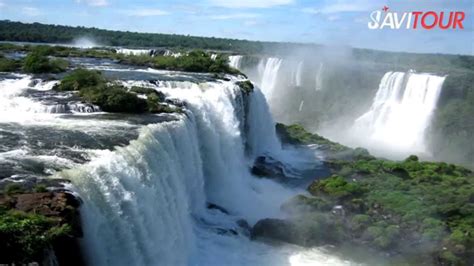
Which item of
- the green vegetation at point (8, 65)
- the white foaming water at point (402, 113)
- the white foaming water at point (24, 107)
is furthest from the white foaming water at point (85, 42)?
the white foaming water at point (24, 107)

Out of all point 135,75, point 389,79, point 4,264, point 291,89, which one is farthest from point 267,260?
point 291,89

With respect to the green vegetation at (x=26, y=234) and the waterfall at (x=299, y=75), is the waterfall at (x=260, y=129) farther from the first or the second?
the waterfall at (x=299, y=75)

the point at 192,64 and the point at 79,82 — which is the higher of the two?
the point at 192,64

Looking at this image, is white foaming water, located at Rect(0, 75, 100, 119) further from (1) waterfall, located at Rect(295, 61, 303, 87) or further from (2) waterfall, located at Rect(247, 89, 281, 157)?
(1) waterfall, located at Rect(295, 61, 303, 87)

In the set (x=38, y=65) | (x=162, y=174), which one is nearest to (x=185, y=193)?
(x=162, y=174)

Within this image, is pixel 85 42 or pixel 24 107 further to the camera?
pixel 85 42

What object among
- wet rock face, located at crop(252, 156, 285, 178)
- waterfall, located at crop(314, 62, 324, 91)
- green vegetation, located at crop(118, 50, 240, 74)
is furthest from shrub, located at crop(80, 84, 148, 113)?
waterfall, located at crop(314, 62, 324, 91)

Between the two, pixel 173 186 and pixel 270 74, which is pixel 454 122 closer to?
pixel 270 74
